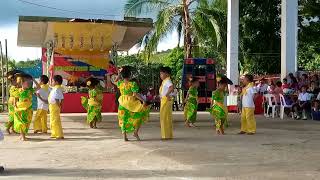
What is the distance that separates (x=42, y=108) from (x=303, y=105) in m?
8.56

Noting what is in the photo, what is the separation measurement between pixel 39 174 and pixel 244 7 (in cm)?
2142

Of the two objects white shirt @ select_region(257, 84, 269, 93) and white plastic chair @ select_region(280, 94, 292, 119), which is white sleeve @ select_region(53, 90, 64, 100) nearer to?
white plastic chair @ select_region(280, 94, 292, 119)

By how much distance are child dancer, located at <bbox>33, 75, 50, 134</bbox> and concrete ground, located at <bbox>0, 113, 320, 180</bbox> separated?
70 centimetres

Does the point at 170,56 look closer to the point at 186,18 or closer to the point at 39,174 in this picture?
the point at 186,18

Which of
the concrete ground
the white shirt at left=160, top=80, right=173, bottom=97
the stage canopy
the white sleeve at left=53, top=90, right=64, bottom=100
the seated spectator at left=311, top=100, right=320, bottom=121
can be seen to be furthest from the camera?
the stage canopy

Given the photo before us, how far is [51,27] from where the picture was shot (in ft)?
59.4

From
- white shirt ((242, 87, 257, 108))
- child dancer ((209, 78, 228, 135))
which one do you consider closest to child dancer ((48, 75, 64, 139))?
→ child dancer ((209, 78, 228, 135))

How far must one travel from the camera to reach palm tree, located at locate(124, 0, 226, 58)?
26.5 metres

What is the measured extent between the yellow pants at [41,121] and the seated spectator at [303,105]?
27.5 feet

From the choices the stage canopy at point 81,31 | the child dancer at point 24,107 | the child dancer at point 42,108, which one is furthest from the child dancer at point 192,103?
the child dancer at point 24,107

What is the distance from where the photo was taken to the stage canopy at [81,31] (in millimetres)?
17500

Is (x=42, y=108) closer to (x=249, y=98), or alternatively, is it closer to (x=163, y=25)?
(x=249, y=98)

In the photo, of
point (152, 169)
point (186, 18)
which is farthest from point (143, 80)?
point (152, 169)

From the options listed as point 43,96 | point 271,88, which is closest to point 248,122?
point 43,96
